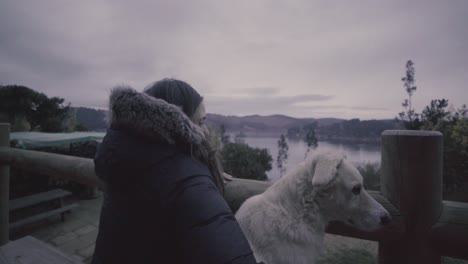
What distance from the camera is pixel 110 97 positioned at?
1211 millimetres

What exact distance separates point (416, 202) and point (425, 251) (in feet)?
0.84

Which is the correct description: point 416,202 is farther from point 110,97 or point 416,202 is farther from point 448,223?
point 110,97

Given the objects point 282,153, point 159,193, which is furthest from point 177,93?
point 282,153

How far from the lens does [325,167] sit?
4.81ft

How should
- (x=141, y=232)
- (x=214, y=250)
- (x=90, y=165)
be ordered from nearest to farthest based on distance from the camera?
(x=214, y=250) → (x=141, y=232) → (x=90, y=165)

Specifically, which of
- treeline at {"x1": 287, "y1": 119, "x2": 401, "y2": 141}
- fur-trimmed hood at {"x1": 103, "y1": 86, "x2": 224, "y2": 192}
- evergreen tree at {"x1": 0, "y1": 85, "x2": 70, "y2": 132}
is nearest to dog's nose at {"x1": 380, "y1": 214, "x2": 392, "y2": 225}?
fur-trimmed hood at {"x1": 103, "y1": 86, "x2": 224, "y2": 192}

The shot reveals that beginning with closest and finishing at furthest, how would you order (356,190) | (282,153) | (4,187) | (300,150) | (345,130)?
(356,190) → (4,187) → (345,130) → (300,150) → (282,153)

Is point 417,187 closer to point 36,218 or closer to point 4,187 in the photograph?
point 4,187

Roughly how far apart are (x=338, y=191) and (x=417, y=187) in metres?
0.39

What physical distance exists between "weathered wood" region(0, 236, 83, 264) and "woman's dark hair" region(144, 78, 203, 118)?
1.99m

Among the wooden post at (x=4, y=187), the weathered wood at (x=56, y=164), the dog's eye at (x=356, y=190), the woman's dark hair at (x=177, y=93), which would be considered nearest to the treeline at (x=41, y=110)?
the wooden post at (x=4, y=187)

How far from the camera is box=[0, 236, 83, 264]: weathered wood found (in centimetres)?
235

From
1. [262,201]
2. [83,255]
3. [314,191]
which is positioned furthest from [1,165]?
[314,191]

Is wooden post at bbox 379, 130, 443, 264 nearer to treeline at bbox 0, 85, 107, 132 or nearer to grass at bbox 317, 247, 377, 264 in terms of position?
grass at bbox 317, 247, 377, 264
